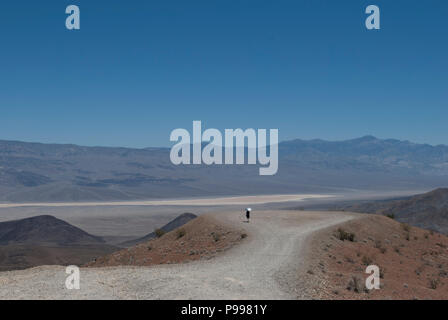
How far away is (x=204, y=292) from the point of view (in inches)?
656

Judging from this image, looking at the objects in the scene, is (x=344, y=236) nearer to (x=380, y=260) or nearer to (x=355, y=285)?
(x=380, y=260)

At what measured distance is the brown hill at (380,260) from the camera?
763 inches

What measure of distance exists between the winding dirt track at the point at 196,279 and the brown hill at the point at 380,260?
3.99 feet

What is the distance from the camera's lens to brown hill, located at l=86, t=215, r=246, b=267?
2835 centimetres

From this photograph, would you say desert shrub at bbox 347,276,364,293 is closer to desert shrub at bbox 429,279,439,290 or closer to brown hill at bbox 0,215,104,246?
desert shrub at bbox 429,279,439,290

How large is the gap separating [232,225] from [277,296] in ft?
57.3

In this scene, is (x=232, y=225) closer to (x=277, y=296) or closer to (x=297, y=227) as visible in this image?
(x=297, y=227)

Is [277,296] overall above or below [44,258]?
above

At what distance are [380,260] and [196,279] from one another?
13636 mm

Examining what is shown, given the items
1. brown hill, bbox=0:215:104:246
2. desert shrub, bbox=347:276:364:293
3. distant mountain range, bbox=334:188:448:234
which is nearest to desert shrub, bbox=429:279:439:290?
desert shrub, bbox=347:276:364:293

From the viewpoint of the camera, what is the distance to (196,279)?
18.9m

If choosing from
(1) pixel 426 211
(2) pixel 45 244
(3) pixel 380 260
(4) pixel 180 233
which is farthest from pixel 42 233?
(3) pixel 380 260

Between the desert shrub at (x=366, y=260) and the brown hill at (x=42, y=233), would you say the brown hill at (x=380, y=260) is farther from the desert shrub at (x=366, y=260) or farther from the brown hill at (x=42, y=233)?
the brown hill at (x=42, y=233)
